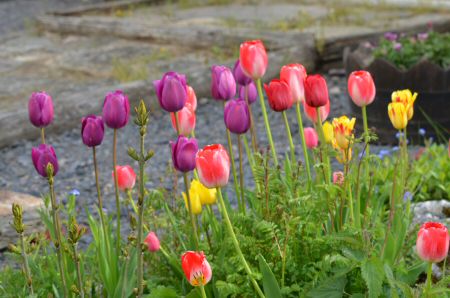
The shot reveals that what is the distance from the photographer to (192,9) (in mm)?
8742

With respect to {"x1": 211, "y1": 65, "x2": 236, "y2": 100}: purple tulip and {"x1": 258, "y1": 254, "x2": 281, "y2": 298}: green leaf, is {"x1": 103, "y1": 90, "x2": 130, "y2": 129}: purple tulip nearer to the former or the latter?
{"x1": 211, "y1": 65, "x2": 236, "y2": 100}: purple tulip

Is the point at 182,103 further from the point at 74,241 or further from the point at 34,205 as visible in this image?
the point at 34,205

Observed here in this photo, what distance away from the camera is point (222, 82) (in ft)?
8.31

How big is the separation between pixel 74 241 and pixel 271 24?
5.65 meters

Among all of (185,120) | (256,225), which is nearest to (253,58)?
(185,120)

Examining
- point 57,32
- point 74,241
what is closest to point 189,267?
point 74,241

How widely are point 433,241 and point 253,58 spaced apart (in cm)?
79

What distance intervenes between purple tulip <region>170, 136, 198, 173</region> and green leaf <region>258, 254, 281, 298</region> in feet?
0.94

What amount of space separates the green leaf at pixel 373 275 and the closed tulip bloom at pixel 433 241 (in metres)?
0.19

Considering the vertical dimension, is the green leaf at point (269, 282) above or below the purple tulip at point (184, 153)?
below

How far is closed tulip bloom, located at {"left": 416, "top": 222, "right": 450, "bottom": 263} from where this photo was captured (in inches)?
74.5

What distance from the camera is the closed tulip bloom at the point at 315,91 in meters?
2.32

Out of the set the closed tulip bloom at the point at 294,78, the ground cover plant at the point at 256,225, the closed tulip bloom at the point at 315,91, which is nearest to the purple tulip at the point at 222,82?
the ground cover plant at the point at 256,225

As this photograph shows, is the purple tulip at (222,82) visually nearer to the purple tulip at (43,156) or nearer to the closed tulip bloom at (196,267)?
the purple tulip at (43,156)
